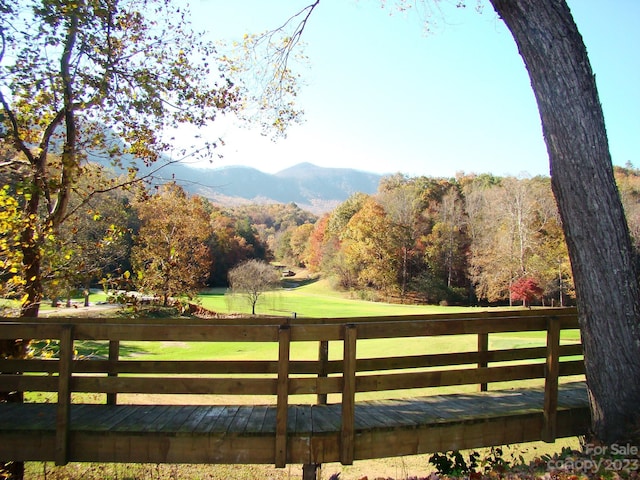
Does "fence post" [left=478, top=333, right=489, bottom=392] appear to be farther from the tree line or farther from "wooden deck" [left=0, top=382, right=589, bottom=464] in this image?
the tree line

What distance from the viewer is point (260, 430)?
13.2 feet

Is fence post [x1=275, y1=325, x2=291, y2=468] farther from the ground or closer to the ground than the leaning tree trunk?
closer to the ground

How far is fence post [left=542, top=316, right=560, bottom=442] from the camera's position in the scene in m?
4.45

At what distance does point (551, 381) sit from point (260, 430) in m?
2.91

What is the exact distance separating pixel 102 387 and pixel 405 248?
152 feet

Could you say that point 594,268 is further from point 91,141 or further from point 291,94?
point 91,141

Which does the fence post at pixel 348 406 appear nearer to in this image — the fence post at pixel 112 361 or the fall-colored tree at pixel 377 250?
the fence post at pixel 112 361

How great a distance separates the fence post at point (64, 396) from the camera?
3.83m

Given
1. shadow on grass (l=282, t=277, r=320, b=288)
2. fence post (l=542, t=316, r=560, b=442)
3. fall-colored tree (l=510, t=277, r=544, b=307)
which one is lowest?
shadow on grass (l=282, t=277, r=320, b=288)

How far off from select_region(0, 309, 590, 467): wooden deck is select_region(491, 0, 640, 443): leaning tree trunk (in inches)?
17.2

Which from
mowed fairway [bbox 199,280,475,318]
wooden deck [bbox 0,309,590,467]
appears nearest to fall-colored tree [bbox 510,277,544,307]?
mowed fairway [bbox 199,280,475,318]

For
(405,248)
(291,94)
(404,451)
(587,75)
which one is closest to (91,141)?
(291,94)

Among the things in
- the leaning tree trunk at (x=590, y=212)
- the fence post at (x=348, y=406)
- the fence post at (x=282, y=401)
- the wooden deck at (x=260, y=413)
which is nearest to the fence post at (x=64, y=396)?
the wooden deck at (x=260, y=413)

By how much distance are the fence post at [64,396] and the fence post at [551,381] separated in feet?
14.8
